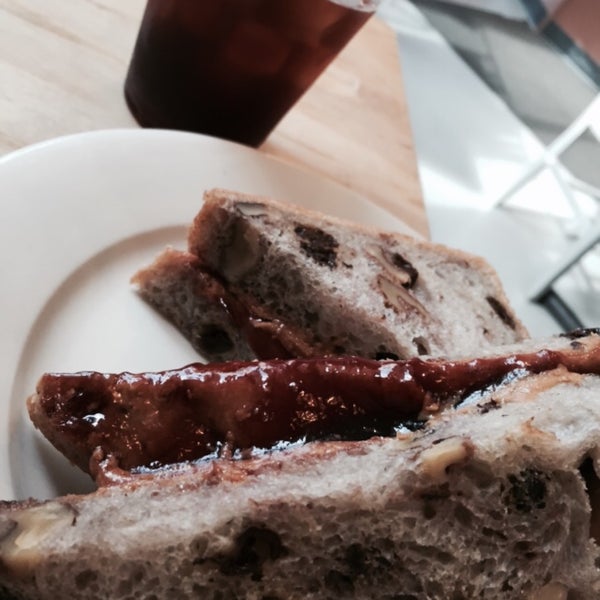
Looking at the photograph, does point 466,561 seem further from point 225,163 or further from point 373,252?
point 225,163

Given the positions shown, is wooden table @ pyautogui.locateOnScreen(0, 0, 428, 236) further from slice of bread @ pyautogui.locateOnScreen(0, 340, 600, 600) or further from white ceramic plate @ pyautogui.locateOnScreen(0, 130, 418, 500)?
slice of bread @ pyautogui.locateOnScreen(0, 340, 600, 600)

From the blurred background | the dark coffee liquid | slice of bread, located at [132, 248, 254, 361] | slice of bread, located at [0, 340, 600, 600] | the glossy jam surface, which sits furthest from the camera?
the blurred background

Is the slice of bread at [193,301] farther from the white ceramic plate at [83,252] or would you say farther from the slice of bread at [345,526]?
the slice of bread at [345,526]

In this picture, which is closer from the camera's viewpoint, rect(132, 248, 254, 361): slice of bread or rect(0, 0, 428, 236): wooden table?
rect(132, 248, 254, 361): slice of bread

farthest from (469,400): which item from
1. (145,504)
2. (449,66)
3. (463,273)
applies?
(449,66)

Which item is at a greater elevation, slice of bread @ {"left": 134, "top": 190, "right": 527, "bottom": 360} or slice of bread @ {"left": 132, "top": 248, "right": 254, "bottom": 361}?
slice of bread @ {"left": 134, "top": 190, "right": 527, "bottom": 360}

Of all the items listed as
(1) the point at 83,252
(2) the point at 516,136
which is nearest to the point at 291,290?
(1) the point at 83,252

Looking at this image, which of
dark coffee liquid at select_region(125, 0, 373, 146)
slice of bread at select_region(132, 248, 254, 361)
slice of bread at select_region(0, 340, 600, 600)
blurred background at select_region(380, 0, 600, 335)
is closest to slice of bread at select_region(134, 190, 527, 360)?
slice of bread at select_region(132, 248, 254, 361)

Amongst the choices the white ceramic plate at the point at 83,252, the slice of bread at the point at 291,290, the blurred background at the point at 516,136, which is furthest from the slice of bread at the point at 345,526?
the blurred background at the point at 516,136
